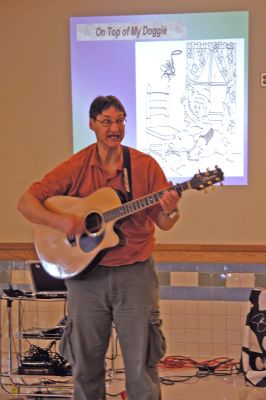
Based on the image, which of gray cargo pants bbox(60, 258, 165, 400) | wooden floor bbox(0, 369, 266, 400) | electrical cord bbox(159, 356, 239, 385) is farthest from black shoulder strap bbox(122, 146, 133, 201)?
electrical cord bbox(159, 356, 239, 385)

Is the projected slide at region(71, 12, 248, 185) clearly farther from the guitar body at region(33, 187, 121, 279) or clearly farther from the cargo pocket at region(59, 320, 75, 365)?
the cargo pocket at region(59, 320, 75, 365)

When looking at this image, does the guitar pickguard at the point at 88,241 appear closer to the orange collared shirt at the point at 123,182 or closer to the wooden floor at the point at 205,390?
the orange collared shirt at the point at 123,182

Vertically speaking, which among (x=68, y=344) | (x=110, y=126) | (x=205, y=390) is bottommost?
(x=205, y=390)

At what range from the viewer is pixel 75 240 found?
238 cm

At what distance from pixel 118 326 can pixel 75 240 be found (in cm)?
39

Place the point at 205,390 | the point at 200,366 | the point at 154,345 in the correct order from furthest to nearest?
1. the point at 200,366
2. the point at 205,390
3. the point at 154,345

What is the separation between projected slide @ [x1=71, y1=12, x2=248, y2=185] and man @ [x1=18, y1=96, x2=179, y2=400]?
142 cm

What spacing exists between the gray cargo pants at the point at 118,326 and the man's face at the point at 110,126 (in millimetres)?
487

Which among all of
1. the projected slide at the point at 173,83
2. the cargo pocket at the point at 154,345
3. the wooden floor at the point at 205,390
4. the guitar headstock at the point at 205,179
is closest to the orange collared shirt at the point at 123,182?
the guitar headstock at the point at 205,179

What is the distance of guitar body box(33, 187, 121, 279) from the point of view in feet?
7.39

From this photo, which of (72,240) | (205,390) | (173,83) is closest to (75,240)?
(72,240)

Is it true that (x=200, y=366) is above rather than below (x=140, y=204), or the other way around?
below

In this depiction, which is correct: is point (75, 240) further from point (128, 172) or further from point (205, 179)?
point (205, 179)

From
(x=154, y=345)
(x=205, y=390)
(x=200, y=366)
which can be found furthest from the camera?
(x=200, y=366)
